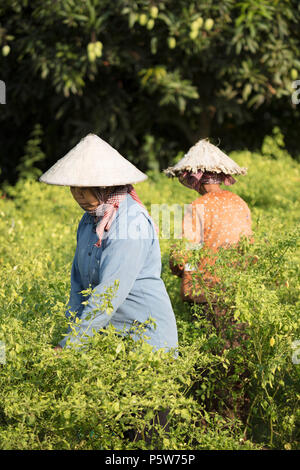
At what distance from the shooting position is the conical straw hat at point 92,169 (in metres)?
2.53

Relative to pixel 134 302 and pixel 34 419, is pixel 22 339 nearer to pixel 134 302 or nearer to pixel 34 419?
pixel 34 419

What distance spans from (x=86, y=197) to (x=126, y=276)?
15.1 inches

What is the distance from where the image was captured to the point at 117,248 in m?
2.48

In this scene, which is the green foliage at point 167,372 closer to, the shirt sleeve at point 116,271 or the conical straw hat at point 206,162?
the shirt sleeve at point 116,271

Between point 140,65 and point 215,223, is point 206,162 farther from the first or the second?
point 140,65

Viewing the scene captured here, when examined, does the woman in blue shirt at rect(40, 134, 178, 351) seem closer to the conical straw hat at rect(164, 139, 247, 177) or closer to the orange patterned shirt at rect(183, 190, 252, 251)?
the orange patterned shirt at rect(183, 190, 252, 251)

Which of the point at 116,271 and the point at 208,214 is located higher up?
the point at 208,214

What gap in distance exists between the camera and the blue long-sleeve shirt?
96.0 inches

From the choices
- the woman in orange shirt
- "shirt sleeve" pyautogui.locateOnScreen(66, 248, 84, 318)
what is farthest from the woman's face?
the woman in orange shirt

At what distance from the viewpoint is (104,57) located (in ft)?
26.5

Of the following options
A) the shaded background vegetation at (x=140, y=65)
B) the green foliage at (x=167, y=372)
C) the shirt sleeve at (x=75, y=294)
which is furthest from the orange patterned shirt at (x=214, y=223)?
the shaded background vegetation at (x=140, y=65)

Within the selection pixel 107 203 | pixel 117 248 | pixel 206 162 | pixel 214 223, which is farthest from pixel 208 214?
pixel 117 248
